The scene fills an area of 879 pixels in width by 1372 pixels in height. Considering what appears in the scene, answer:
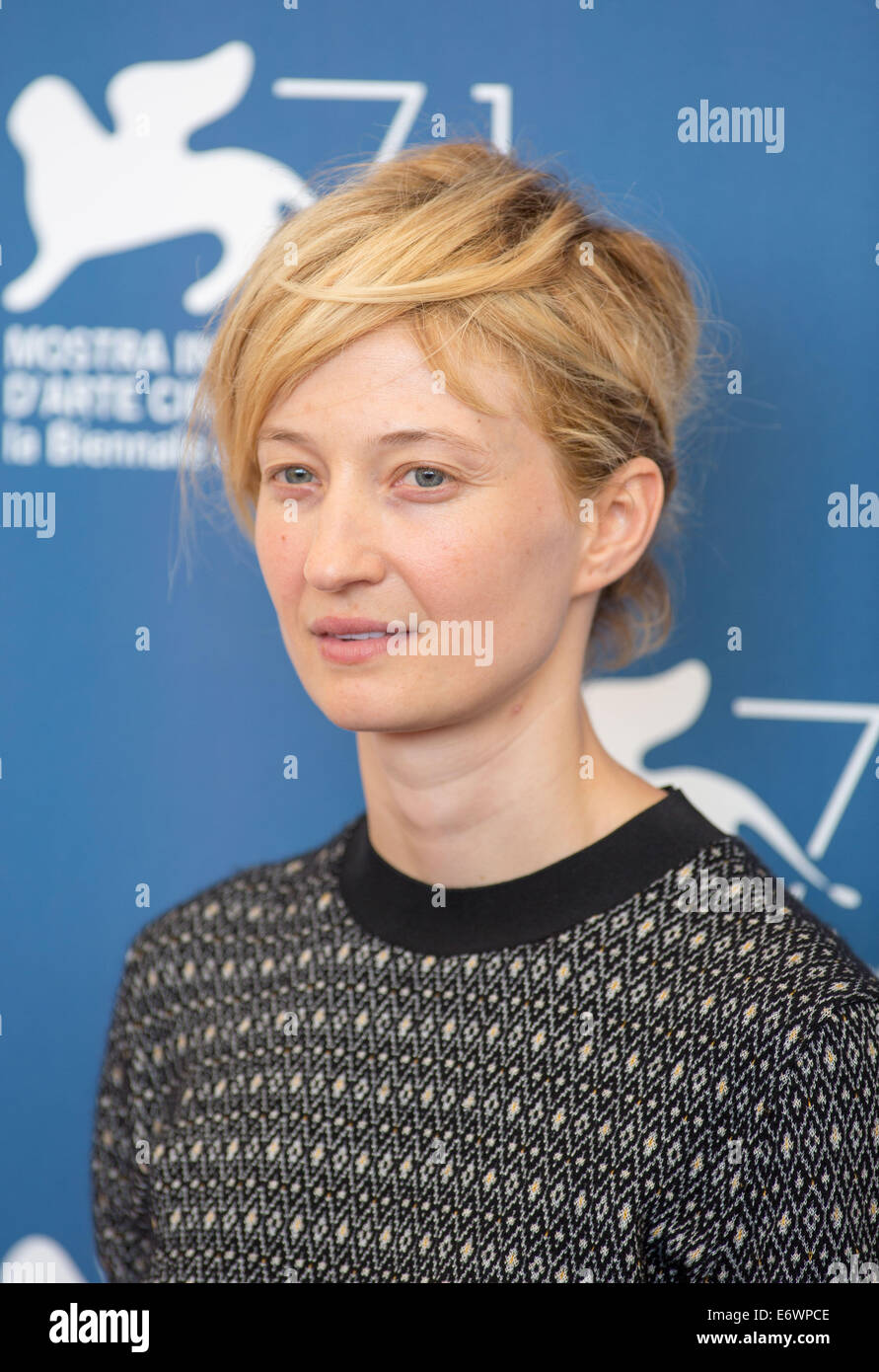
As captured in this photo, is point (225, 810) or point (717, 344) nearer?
point (717, 344)

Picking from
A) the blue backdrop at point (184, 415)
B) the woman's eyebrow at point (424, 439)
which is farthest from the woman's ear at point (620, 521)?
the blue backdrop at point (184, 415)

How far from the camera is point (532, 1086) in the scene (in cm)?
110

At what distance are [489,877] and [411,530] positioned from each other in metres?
0.32

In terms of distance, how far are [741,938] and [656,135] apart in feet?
3.42

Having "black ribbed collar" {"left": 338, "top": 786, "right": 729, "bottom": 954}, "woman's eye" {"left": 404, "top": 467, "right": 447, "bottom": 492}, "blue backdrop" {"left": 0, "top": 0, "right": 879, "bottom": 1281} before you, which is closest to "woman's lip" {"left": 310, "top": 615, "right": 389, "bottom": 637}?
"woman's eye" {"left": 404, "top": 467, "right": 447, "bottom": 492}

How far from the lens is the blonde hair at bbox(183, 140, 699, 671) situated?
1.06 meters

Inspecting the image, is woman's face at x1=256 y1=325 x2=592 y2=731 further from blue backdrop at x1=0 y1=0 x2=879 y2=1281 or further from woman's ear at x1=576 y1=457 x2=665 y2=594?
blue backdrop at x1=0 y1=0 x2=879 y2=1281

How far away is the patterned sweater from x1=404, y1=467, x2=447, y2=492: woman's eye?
34 centimetres

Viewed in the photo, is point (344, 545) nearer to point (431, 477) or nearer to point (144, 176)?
point (431, 477)

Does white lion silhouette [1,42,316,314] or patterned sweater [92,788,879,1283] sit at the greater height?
white lion silhouette [1,42,316,314]

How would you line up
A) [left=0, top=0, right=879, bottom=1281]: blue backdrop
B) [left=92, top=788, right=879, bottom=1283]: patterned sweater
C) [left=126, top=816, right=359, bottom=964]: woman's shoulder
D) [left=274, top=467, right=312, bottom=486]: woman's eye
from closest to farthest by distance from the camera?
[left=92, top=788, right=879, bottom=1283]: patterned sweater
[left=274, top=467, right=312, bottom=486]: woman's eye
[left=126, top=816, right=359, bottom=964]: woman's shoulder
[left=0, top=0, right=879, bottom=1281]: blue backdrop
